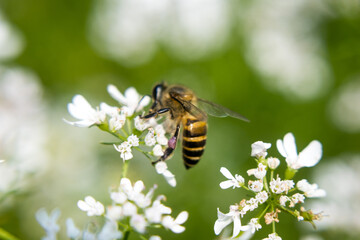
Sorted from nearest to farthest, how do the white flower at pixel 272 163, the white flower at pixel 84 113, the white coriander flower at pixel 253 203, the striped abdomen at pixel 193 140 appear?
the white coriander flower at pixel 253 203
the white flower at pixel 272 163
the white flower at pixel 84 113
the striped abdomen at pixel 193 140

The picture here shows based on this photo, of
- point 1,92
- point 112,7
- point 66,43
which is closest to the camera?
point 1,92

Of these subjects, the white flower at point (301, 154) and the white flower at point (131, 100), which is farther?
the white flower at point (131, 100)

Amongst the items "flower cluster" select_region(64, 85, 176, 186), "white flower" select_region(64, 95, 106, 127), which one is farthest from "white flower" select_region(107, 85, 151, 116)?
"white flower" select_region(64, 95, 106, 127)

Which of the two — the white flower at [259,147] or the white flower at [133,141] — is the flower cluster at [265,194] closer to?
the white flower at [259,147]

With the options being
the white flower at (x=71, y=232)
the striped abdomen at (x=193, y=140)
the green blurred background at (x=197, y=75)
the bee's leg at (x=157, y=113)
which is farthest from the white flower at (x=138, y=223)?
the green blurred background at (x=197, y=75)

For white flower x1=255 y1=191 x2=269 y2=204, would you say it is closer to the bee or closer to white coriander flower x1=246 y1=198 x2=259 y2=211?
white coriander flower x1=246 y1=198 x2=259 y2=211

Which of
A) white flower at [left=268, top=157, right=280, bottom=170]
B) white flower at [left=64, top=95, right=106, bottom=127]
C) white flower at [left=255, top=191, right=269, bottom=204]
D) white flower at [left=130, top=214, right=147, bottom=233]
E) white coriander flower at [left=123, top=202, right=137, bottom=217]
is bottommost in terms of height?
white flower at [left=130, top=214, right=147, bottom=233]

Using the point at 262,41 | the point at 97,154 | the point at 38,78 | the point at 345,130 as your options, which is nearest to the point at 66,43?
the point at 38,78

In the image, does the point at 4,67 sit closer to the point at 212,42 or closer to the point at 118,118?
the point at 212,42
